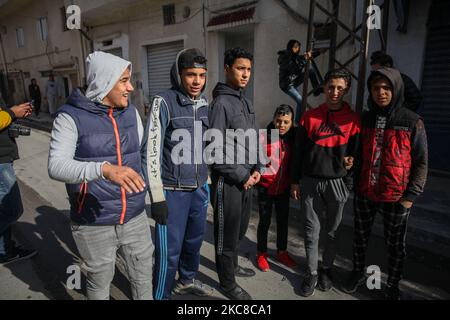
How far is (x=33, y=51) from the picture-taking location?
778 inches

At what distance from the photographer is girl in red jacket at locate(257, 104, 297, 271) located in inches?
112

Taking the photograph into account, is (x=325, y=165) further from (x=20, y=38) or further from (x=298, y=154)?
(x=20, y=38)

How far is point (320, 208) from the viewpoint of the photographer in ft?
8.59

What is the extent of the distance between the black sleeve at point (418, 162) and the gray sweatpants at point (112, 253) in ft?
6.78

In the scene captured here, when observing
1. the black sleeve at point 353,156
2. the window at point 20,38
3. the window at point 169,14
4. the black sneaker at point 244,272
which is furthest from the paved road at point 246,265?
the window at point 20,38

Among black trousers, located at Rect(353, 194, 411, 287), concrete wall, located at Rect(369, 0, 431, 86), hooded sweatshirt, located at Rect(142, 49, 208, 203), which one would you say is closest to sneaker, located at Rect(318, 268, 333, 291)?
black trousers, located at Rect(353, 194, 411, 287)

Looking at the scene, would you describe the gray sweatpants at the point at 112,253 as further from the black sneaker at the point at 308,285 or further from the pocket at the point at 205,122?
the black sneaker at the point at 308,285

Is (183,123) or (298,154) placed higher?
(183,123)

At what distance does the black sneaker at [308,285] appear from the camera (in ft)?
8.54

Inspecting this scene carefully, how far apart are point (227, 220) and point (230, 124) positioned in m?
0.80

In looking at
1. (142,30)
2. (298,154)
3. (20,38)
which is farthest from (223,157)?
(20,38)

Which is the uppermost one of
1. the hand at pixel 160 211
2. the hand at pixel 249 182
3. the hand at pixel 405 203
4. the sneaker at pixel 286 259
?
the hand at pixel 249 182
